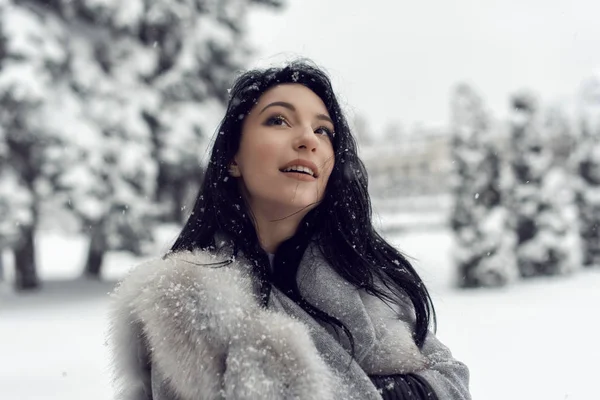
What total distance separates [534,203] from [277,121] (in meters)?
12.1

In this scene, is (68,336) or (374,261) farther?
(68,336)

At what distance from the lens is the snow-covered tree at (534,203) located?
488 inches

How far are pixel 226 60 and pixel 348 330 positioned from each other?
10392mm

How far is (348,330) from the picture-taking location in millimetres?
1467

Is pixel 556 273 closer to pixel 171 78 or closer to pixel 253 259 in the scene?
pixel 171 78

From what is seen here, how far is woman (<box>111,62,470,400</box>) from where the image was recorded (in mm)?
1300

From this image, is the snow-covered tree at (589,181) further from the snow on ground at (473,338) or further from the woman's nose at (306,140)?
the woman's nose at (306,140)

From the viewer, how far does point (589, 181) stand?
15188mm

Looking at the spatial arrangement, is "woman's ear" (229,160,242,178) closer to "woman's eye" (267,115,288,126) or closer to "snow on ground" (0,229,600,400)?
"woman's eye" (267,115,288,126)

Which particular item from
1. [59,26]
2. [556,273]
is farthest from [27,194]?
[556,273]

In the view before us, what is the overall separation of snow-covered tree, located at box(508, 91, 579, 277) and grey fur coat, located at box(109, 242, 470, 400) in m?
11.6

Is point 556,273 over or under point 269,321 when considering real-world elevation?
under

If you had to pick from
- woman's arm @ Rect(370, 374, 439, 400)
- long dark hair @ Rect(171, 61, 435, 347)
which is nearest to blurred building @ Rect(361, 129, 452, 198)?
long dark hair @ Rect(171, 61, 435, 347)

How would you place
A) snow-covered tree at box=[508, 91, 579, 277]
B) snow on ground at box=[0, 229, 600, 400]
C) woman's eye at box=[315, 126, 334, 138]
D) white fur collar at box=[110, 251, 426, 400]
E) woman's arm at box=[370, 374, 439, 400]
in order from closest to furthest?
white fur collar at box=[110, 251, 426, 400] → woman's arm at box=[370, 374, 439, 400] → woman's eye at box=[315, 126, 334, 138] → snow on ground at box=[0, 229, 600, 400] → snow-covered tree at box=[508, 91, 579, 277]
